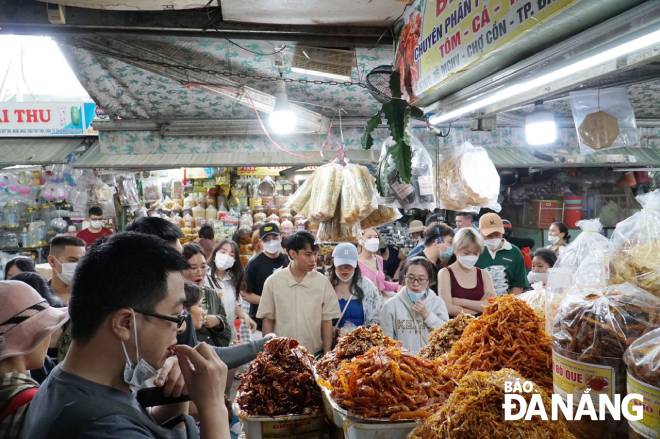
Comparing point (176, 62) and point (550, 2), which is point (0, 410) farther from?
point (176, 62)

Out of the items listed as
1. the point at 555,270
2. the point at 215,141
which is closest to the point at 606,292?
the point at 555,270

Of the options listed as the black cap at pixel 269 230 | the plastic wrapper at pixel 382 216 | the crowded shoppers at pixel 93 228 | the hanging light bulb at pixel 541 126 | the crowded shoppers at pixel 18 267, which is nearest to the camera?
the plastic wrapper at pixel 382 216

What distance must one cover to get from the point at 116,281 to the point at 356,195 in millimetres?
2237

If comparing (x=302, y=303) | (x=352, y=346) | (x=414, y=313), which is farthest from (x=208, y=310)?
(x=352, y=346)

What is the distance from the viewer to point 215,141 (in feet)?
18.1

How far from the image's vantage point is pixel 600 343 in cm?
123

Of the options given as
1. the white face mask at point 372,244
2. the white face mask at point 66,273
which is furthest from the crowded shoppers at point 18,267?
the white face mask at point 372,244

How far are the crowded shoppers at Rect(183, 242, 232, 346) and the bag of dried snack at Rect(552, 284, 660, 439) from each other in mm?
2446

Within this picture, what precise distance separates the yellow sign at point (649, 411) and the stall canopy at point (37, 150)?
702 centimetres

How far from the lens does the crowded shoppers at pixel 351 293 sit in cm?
393

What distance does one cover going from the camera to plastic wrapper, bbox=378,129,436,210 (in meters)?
3.00

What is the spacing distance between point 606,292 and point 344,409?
871 millimetres

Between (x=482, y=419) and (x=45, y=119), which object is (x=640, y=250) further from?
(x=45, y=119)

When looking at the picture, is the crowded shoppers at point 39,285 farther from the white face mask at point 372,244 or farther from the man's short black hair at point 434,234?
the man's short black hair at point 434,234
